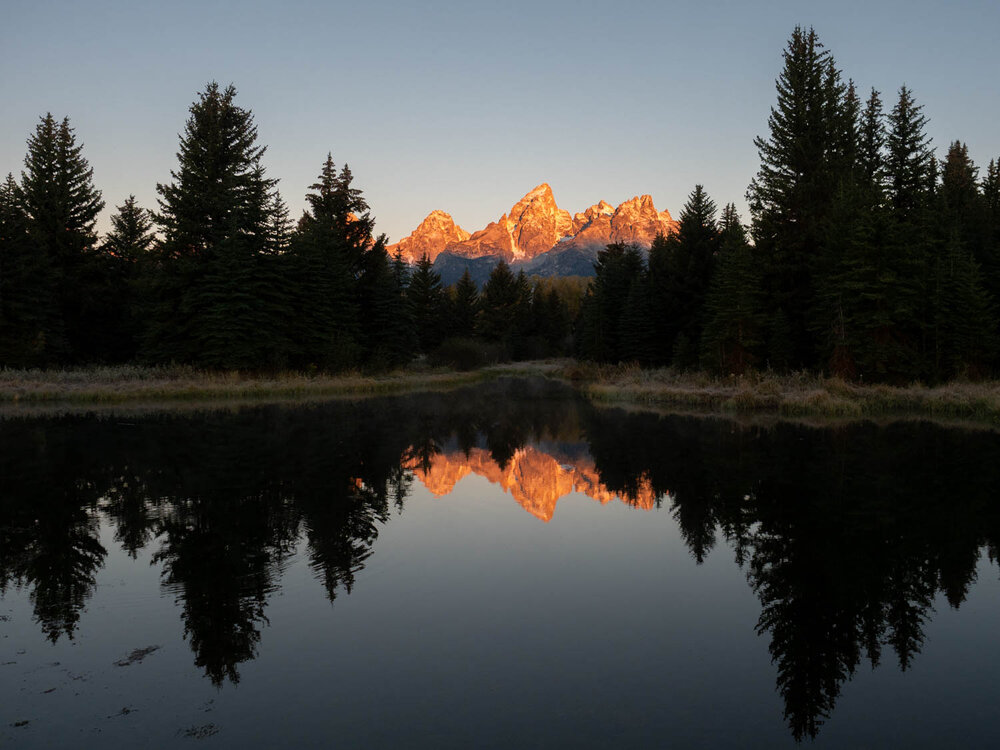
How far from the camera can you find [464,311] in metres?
96.2

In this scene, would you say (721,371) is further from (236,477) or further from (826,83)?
(236,477)

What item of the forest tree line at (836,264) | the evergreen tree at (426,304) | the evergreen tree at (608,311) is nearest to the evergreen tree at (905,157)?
the forest tree line at (836,264)

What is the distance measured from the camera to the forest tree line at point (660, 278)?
34312 millimetres

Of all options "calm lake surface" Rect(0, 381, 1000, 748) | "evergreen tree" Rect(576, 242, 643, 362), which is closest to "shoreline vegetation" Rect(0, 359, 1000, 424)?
"calm lake surface" Rect(0, 381, 1000, 748)

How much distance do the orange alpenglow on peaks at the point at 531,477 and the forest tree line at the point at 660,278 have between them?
22879mm

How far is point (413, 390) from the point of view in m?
47.6

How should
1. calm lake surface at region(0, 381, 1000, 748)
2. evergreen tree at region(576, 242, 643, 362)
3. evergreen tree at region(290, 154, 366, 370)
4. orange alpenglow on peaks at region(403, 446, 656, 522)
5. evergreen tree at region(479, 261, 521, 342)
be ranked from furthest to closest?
evergreen tree at region(479, 261, 521, 342), evergreen tree at region(576, 242, 643, 362), evergreen tree at region(290, 154, 366, 370), orange alpenglow on peaks at region(403, 446, 656, 522), calm lake surface at region(0, 381, 1000, 748)

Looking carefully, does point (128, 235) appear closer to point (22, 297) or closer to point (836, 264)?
point (22, 297)

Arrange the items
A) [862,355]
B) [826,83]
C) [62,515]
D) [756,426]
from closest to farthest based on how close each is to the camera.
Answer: [62,515] < [756,426] < [862,355] < [826,83]

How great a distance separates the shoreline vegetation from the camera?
28.5 meters

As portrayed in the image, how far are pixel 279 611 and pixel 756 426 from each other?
21.1 meters

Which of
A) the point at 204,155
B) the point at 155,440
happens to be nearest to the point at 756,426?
the point at 155,440

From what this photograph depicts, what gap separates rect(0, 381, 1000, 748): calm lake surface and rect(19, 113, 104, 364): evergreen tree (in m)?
37.0

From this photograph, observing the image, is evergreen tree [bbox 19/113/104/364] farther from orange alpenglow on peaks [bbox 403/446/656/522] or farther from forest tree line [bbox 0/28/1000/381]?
orange alpenglow on peaks [bbox 403/446/656/522]
